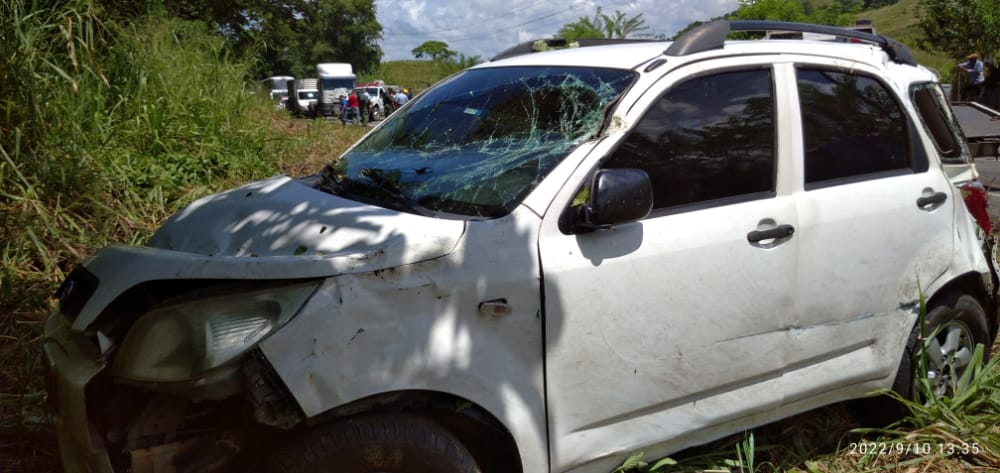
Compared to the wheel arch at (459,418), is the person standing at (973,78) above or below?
above

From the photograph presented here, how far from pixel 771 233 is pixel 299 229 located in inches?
67.5

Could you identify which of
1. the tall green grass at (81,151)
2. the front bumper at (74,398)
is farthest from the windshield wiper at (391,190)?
the tall green grass at (81,151)

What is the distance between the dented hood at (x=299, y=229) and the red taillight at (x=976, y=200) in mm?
2670

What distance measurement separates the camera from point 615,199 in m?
2.48

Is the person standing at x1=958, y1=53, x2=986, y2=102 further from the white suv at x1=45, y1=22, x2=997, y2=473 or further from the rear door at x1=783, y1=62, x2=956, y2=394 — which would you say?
the rear door at x1=783, y1=62, x2=956, y2=394

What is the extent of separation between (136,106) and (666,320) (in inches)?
199

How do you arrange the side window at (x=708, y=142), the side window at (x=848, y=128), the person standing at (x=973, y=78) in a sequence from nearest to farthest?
the side window at (x=708, y=142), the side window at (x=848, y=128), the person standing at (x=973, y=78)

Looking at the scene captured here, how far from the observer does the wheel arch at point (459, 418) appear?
7.45 feet

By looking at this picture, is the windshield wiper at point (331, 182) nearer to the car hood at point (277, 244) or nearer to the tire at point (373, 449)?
the car hood at point (277, 244)

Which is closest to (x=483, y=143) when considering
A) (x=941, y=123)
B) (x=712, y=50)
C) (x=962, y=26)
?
(x=712, y=50)

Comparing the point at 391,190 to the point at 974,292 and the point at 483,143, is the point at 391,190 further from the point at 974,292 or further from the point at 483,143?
the point at 974,292

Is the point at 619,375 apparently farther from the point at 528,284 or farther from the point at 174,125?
the point at 174,125

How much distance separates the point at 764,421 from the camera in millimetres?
3098

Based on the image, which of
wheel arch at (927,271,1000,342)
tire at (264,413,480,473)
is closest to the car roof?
wheel arch at (927,271,1000,342)
